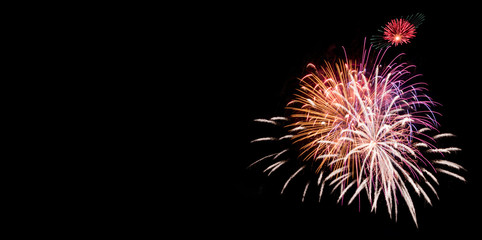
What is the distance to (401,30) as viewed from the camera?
6.37m

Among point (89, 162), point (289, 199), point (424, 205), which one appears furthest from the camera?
point (424, 205)

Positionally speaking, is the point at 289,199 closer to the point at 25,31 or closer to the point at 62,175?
the point at 62,175

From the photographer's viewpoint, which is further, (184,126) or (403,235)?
(184,126)

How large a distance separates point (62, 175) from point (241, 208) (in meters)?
7.74

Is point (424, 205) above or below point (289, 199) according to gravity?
above

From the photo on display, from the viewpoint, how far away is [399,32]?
639 centimetres

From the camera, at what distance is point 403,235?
412 inches

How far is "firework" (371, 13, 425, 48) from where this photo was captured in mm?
6168

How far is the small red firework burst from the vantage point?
6.22 metres

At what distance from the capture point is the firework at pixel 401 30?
243 inches

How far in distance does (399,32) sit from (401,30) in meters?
0.06

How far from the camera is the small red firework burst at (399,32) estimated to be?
6.22m

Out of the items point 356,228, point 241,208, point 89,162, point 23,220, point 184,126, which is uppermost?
point 184,126

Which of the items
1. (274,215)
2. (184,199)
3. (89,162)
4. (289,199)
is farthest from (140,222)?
(289,199)
